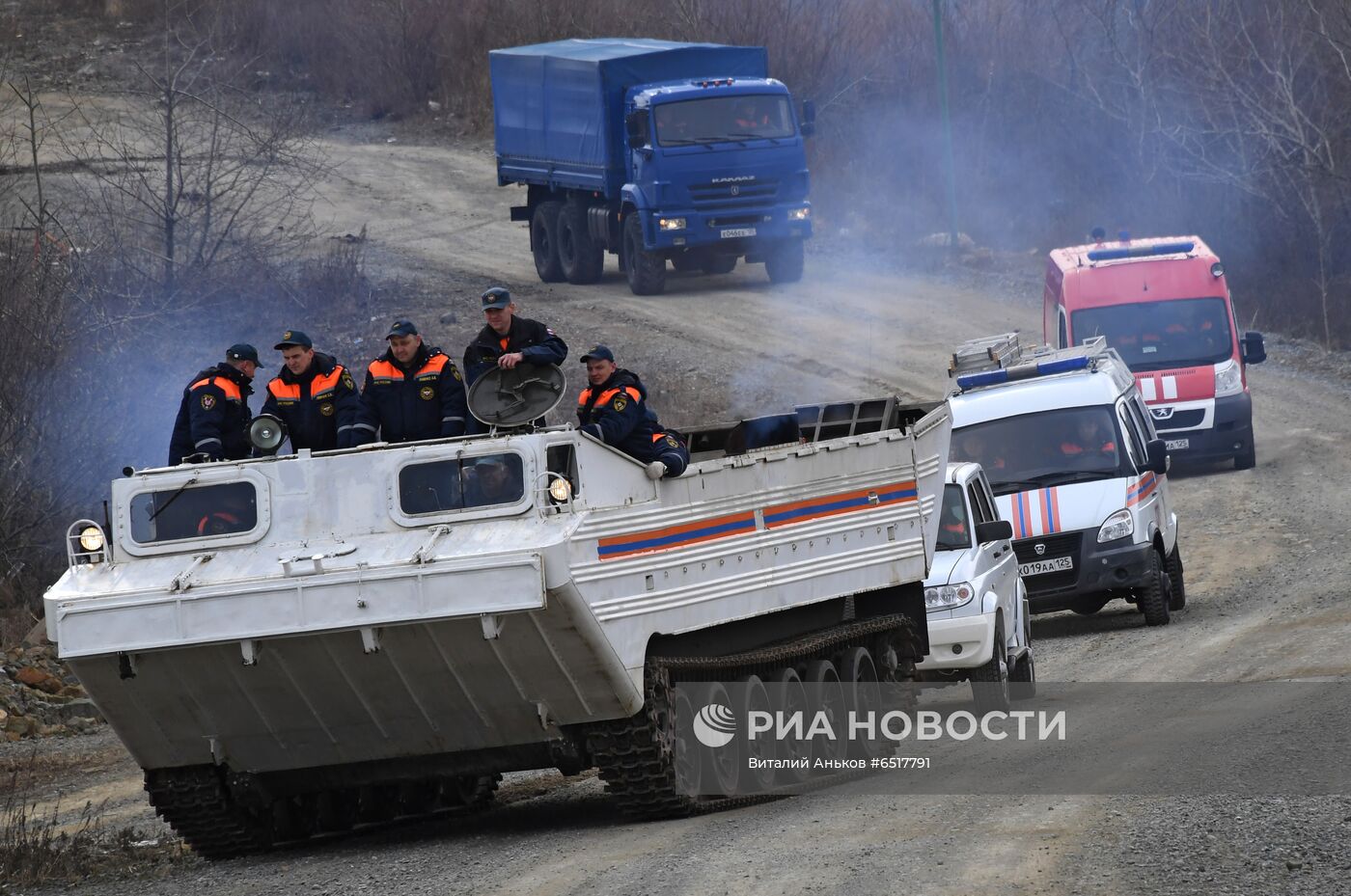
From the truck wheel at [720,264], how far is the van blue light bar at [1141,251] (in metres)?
9.90

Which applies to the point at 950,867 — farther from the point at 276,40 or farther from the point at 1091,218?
the point at 276,40

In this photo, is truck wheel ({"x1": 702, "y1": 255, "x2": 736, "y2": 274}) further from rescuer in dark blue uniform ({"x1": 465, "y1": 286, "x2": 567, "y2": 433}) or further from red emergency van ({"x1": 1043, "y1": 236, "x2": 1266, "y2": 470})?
rescuer in dark blue uniform ({"x1": 465, "y1": 286, "x2": 567, "y2": 433})

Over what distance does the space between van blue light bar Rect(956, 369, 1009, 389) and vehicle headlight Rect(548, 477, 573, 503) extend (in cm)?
905

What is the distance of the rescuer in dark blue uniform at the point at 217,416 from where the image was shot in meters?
10.9

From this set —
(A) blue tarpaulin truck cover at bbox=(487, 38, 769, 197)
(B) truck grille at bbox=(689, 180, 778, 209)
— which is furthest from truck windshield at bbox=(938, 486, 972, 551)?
(A) blue tarpaulin truck cover at bbox=(487, 38, 769, 197)

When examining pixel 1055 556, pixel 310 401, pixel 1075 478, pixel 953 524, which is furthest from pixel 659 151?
pixel 310 401

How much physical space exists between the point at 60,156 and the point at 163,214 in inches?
464

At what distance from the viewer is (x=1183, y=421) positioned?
2458 centimetres

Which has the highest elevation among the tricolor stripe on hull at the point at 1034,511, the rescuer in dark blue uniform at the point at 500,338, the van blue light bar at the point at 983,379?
the rescuer in dark blue uniform at the point at 500,338

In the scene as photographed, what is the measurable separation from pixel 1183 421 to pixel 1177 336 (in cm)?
101

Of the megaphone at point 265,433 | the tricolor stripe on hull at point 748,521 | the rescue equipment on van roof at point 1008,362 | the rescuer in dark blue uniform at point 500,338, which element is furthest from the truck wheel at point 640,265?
the megaphone at point 265,433

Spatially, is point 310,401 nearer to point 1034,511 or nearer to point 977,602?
point 977,602

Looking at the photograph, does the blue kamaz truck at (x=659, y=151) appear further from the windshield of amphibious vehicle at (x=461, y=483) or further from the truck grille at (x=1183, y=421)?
the windshield of amphibious vehicle at (x=461, y=483)

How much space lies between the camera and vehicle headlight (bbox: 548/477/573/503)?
387 inches
